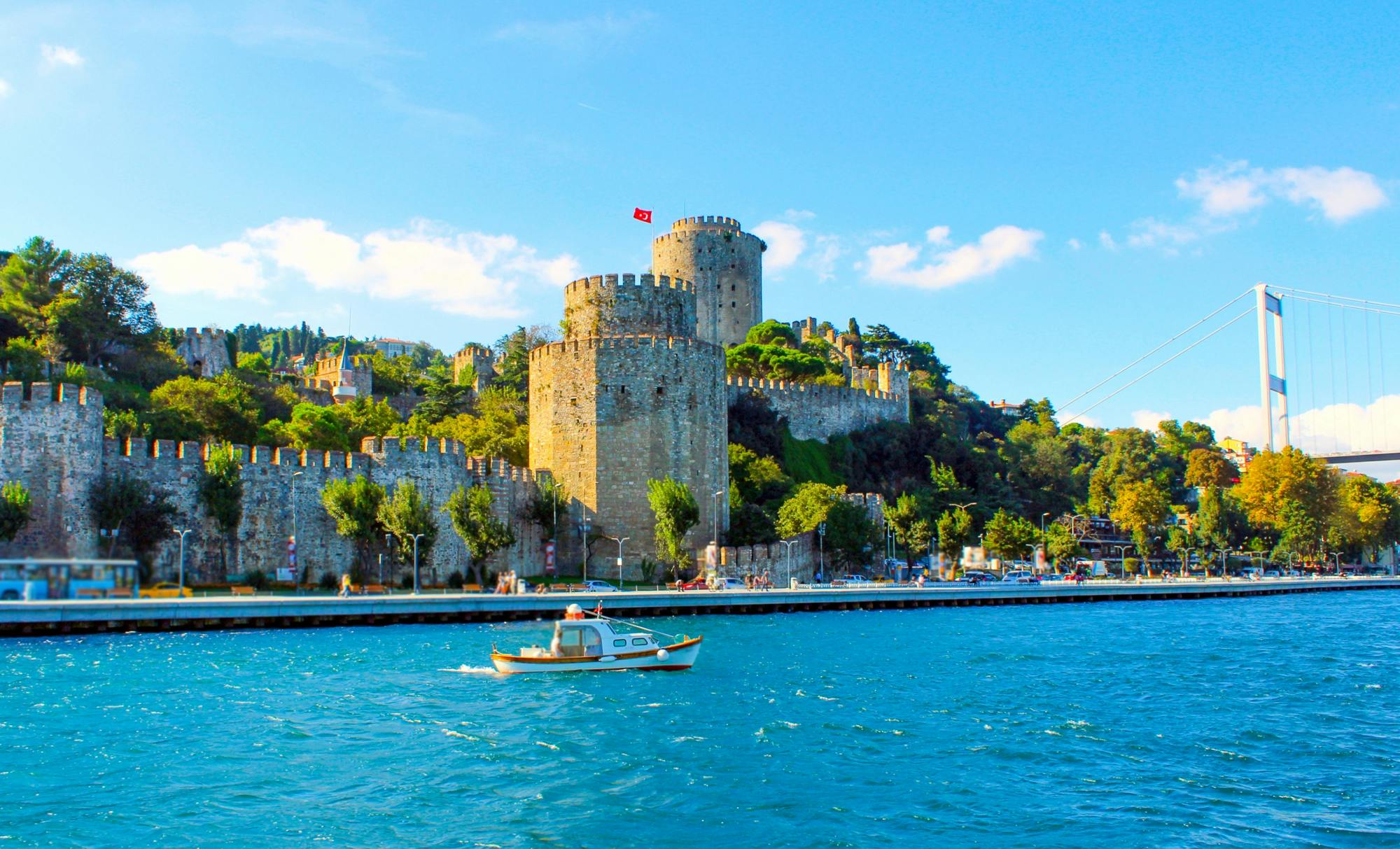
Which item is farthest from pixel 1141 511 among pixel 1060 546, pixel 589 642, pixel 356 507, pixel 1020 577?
→ pixel 589 642

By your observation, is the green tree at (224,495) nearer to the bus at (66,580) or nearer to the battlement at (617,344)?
the bus at (66,580)

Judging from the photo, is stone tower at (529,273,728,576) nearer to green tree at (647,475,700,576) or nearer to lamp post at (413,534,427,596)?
green tree at (647,475,700,576)

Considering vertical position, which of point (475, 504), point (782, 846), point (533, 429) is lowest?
point (782, 846)

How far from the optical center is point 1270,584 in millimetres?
57844

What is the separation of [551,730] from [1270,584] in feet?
163

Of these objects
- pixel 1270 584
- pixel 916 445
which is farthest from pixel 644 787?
pixel 1270 584

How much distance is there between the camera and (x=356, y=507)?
34.0 meters

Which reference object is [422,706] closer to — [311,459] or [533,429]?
[311,459]

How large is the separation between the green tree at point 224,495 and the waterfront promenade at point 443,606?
8.79ft

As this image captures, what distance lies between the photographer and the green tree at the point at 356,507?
33.8 meters

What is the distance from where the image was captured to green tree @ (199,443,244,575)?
32.0 m

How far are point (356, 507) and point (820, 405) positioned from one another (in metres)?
29.0

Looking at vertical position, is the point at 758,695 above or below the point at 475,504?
below

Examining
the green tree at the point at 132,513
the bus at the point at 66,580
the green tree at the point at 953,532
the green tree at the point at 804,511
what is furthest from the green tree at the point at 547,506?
the green tree at the point at 953,532
